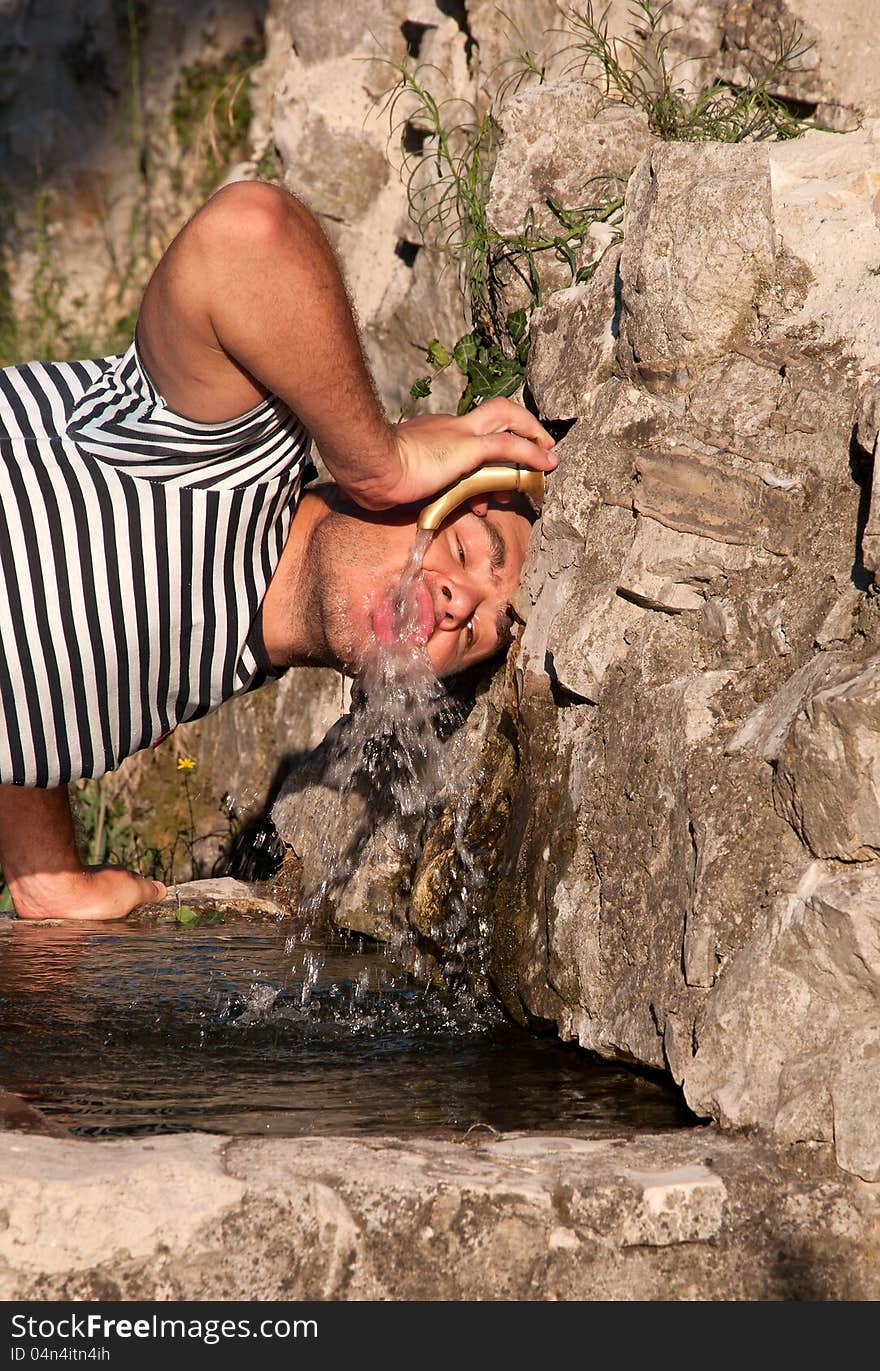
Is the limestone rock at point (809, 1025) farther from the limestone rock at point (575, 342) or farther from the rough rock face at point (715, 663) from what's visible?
the limestone rock at point (575, 342)

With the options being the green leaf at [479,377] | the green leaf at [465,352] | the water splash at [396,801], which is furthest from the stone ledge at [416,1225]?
the green leaf at [465,352]

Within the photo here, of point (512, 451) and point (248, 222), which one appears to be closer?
point (248, 222)

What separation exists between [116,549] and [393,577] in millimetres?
544

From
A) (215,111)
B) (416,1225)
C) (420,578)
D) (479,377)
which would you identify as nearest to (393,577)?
(420,578)

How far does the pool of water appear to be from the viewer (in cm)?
210

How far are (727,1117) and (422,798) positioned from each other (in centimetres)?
143

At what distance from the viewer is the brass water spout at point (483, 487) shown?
2.79 metres

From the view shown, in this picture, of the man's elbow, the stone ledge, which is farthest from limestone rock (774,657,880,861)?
the man's elbow

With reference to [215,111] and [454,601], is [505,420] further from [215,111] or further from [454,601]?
[215,111]

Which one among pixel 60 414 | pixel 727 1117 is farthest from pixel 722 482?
pixel 60 414

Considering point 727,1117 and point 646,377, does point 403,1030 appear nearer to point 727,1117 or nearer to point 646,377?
point 727,1117

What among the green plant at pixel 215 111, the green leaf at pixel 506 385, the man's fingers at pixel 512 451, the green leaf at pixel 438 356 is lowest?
the man's fingers at pixel 512 451

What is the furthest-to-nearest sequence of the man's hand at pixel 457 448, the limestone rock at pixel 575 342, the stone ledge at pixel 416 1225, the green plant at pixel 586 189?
the green plant at pixel 586 189, the limestone rock at pixel 575 342, the man's hand at pixel 457 448, the stone ledge at pixel 416 1225

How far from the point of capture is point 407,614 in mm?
2885
